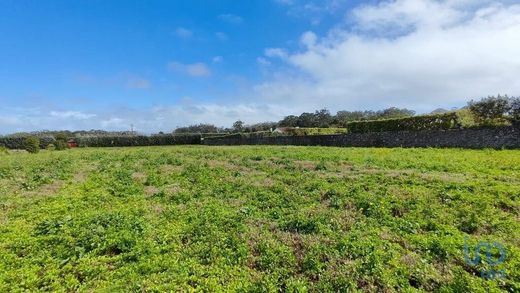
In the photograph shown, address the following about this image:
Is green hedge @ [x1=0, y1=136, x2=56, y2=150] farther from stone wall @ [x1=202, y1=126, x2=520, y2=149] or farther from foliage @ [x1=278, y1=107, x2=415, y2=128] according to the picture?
foliage @ [x1=278, y1=107, x2=415, y2=128]

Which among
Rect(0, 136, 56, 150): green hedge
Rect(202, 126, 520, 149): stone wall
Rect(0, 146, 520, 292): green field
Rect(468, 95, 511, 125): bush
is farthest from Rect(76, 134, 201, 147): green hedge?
Rect(0, 146, 520, 292): green field

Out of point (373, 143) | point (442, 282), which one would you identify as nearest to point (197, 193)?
point (442, 282)

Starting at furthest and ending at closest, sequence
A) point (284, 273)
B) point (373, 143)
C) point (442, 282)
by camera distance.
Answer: point (373, 143)
point (284, 273)
point (442, 282)

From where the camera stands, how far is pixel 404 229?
6.56 m

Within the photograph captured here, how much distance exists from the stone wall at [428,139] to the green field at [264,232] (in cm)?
882

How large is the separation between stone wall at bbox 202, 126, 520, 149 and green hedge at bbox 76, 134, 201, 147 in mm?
20765

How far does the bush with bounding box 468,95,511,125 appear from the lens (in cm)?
2042

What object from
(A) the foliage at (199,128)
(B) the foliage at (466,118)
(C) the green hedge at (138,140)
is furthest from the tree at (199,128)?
(B) the foliage at (466,118)

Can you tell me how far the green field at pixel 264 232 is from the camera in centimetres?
491

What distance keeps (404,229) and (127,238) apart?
17.7 feet

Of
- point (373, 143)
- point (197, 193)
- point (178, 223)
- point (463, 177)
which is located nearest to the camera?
point (178, 223)

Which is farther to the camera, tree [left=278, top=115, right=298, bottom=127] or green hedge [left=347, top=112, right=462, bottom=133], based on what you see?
tree [left=278, top=115, right=298, bottom=127]

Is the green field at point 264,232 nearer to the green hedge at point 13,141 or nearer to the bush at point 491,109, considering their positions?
the bush at point 491,109

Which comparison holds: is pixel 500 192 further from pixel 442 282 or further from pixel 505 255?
Answer: pixel 442 282
